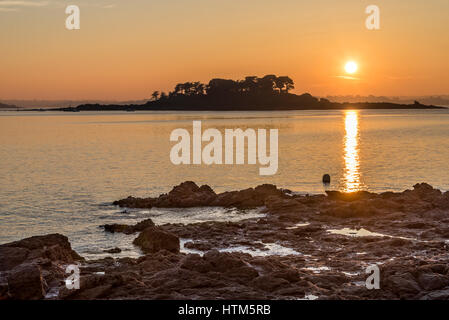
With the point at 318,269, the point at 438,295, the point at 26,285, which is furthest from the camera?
the point at 318,269

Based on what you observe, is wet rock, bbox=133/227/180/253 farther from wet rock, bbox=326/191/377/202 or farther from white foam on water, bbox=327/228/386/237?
wet rock, bbox=326/191/377/202

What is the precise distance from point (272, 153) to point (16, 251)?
54107 mm

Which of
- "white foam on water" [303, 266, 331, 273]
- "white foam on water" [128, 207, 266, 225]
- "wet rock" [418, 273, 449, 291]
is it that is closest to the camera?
"wet rock" [418, 273, 449, 291]

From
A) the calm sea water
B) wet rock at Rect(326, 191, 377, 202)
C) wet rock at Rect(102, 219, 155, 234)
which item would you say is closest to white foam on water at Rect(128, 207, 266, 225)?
the calm sea water

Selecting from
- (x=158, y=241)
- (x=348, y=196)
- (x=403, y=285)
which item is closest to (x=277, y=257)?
(x=158, y=241)

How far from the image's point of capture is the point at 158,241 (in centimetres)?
2011

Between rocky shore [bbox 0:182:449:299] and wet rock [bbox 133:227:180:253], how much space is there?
1.5 inches

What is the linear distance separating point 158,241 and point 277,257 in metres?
4.44

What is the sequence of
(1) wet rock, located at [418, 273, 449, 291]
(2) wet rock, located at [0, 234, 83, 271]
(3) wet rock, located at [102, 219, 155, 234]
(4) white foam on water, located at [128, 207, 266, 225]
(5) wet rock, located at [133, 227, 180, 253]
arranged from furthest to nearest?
(4) white foam on water, located at [128, 207, 266, 225], (3) wet rock, located at [102, 219, 155, 234], (5) wet rock, located at [133, 227, 180, 253], (2) wet rock, located at [0, 234, 83, 271], (1) wet rock, located at [418, 273, 449, 291]

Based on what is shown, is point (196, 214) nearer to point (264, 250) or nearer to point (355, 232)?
point (264, 250)

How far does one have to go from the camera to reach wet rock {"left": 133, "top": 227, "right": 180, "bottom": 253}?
65.3 ft

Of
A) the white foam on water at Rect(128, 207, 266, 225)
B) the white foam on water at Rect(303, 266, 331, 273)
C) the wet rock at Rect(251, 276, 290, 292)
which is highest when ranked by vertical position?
the wet rock at Rect(251, 276, 290, 292)
